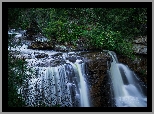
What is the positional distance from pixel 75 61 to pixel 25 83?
1111 mm

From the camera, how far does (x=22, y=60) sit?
212 inches

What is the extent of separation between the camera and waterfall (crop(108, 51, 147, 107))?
18.1ft

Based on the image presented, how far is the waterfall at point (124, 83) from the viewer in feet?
18.1

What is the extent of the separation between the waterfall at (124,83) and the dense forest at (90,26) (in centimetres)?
34

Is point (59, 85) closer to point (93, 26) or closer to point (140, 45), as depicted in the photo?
point (140, 45)

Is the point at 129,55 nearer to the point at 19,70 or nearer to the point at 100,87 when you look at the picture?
the point at 100,87

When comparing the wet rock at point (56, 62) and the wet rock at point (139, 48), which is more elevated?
the wet rock at point (139, 48)

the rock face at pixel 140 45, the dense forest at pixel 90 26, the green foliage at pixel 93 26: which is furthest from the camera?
the green foliage at pixel 93 26

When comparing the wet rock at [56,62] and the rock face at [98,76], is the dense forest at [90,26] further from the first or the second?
the wet rock at [56,62]

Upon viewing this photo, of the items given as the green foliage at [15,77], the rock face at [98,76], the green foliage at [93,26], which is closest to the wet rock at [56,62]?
the rock face at [98,76]

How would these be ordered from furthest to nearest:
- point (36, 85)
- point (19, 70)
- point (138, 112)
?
point (36, 85) < point (19, 70) < point (138, 112)

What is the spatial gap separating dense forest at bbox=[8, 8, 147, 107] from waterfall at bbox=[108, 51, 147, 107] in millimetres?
344

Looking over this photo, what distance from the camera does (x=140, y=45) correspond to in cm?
614
